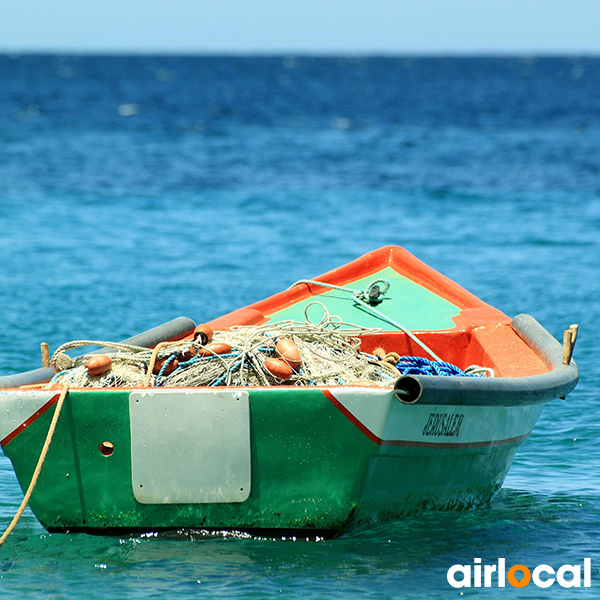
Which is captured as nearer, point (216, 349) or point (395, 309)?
point (216, 349)

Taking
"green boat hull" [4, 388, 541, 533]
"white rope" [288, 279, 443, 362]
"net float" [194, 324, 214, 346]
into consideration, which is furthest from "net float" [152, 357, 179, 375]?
"white rope" [288, 279, 443, 362]

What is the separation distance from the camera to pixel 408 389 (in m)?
3.99

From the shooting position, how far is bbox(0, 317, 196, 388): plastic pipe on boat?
465 centimetres

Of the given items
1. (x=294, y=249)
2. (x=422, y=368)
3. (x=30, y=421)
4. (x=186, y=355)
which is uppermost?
(x=186, y=355)

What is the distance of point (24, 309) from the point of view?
10141mm

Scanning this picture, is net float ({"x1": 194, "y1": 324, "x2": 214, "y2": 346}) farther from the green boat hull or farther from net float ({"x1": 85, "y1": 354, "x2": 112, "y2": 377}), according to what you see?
the green boat hull

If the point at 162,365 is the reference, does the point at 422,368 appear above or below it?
below

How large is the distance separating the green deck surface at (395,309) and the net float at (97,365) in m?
2.33

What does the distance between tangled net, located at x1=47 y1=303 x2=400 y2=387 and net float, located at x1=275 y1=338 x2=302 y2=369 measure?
0.18ft

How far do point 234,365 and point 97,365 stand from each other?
636 millimetres

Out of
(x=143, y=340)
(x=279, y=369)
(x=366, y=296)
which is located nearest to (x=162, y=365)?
(x=279, y=369)

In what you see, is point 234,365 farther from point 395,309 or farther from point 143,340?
point 395,309

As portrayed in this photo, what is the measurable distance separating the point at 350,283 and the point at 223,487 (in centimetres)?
350

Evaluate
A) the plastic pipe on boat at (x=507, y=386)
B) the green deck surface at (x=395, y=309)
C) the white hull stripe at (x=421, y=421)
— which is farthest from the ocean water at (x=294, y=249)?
the green deck surface at (x=395, y=309)
